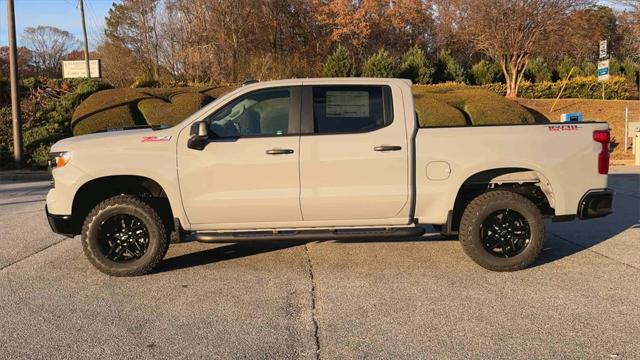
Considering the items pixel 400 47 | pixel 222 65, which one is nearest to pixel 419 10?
pixel 400 47

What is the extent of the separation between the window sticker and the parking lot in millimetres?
1621

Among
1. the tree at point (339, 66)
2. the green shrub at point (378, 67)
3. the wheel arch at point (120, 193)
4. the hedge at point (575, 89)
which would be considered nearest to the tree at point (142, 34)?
the tree at point (339, 66)

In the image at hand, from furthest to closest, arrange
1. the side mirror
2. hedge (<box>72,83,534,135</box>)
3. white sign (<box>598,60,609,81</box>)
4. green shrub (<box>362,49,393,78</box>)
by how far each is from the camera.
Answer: green shrub (<box>362,49,393,78</box>) < white sign (<box>598,60,609,81</box>) < hedge (<box>72,83,534,135</box>) < the side mirror

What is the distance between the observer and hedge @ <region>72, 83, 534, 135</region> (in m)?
17.2

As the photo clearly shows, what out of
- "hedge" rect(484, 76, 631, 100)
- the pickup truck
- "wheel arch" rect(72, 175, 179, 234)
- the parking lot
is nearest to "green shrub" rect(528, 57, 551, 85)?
"hedge" rect(484, 76, 631, 100)

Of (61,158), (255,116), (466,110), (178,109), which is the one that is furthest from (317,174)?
(466,110)

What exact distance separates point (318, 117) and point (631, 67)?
34091 millimetres

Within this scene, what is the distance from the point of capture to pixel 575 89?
29.4 m

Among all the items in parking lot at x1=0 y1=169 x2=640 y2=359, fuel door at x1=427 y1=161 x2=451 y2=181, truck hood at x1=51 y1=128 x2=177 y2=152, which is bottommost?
parking lot at x1=0 y1=169 x2=640 y2=359

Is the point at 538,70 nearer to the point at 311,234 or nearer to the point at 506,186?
the point at 506,186

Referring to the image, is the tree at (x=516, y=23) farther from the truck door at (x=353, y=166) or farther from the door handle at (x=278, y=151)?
the door handle at (x=278, y=151)

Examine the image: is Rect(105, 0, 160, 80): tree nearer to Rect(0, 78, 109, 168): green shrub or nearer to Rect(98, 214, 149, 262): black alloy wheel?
Rect(0, 78, 109, 168): green shrub

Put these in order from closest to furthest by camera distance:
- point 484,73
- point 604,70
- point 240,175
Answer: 1. point 240,175
2. point 604,70
3. point 484,73

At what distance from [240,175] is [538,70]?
29743mm
